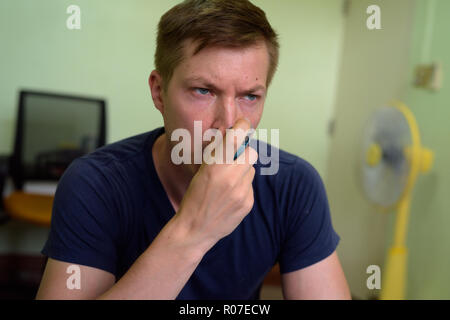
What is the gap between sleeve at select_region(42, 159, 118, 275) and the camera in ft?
2.10

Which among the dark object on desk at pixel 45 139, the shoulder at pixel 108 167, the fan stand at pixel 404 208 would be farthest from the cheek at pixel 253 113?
the dark object on desk at pixel 45 139

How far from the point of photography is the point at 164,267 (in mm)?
540

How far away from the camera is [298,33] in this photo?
748 mm

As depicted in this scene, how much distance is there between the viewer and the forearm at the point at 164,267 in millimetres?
535

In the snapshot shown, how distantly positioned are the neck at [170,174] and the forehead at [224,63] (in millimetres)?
199

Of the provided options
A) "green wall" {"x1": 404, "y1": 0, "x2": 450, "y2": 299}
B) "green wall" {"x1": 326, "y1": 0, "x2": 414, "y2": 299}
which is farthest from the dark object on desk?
"green wall" {"x1": 404, "y1": 0, "x2": 450, "y2": 299}

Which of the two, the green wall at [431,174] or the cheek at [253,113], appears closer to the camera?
the cheek at [253,113]

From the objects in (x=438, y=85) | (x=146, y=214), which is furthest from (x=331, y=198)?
(x=438, y=85)

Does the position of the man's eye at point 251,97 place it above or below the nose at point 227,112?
above

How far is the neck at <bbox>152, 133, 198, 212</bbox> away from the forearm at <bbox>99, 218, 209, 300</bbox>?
0.22m

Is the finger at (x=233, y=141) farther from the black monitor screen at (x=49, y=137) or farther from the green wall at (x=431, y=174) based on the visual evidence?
the black monitor screen at (x=49, y=137)

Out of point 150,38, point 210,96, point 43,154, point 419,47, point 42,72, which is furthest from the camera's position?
point 43,154

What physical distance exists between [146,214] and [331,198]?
38 cm
